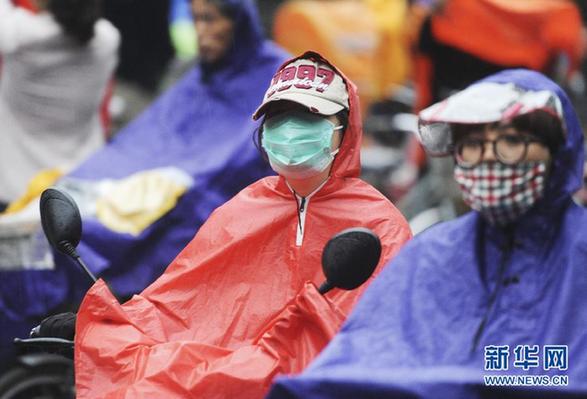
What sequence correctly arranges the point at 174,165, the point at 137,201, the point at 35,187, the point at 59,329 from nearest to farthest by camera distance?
the point at 59,329 < the point at 137,201 < the point at 35,187 < the point at 174,165

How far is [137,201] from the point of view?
320 inches

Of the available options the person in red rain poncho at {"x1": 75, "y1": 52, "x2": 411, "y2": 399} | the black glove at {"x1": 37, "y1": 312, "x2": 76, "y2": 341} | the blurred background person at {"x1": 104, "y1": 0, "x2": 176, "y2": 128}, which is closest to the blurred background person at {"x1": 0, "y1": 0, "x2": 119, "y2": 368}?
the person in red rain poncho at {"x1": 75, "y1": 52, "x2": 411, "y2": 399}

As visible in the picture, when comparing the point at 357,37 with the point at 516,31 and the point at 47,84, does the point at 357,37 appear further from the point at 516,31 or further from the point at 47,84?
the point at 47,84

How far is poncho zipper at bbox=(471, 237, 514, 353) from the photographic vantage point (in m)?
4.78

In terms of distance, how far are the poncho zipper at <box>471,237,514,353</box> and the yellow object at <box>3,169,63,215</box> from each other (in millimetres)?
3893

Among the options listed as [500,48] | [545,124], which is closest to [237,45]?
[500,48]

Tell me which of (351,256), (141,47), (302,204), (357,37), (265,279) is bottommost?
(357,37)

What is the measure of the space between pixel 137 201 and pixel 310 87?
2.54 metres

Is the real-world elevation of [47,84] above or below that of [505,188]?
below

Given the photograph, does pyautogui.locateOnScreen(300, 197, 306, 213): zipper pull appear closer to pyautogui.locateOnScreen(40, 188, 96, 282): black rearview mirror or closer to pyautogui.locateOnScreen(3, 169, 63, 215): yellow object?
pyautogui.locateOnScreen(40, 188, 96, 282): black rearview mirror

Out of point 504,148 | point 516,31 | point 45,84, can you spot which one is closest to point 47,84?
point 45,84

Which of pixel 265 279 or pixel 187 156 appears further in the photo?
pixel 187 156

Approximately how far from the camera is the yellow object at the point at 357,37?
13.9 m

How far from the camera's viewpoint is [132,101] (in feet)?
44.4
